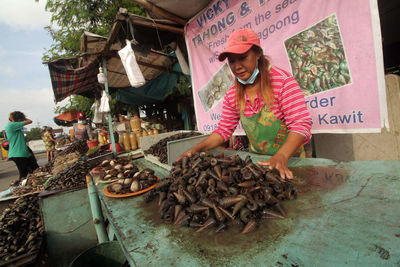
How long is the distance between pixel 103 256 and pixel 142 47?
152 inches

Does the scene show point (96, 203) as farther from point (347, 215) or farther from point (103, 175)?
point (347, 215)

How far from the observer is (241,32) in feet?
7.24

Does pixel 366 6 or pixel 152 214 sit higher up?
pixel 366 6

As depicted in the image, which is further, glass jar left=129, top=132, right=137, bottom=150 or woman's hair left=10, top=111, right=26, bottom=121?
woman's hair left=10, top=111, right=26, bottom=121

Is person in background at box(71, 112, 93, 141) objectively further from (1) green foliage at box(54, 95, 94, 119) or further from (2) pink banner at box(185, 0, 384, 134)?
(2) pink banner at box(185, 0, 384, 134)

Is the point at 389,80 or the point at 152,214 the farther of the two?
the point at 389,80

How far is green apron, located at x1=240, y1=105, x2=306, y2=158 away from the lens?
8.26 ft

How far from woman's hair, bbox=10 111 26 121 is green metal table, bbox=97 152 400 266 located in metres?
8.11

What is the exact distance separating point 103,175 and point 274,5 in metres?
3.64

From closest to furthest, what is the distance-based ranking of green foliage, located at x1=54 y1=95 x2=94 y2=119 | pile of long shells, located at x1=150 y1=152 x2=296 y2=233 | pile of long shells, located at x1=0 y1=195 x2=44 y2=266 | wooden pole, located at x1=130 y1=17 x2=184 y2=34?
pile of long shells, located at x1=150 y1=152 x2=296 y2=233
pile of long shells, located at x1=0 y1=195 x2=44 y2=266
wooden pole, located at x1=130 y1=17 x2=184 y2=34
green foliage, located at x1=54 y1=95 x2=94 y2=119

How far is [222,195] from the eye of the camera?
59.6 inches

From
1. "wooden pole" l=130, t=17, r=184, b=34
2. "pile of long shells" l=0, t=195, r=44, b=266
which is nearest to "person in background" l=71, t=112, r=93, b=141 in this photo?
"pile of long shells" l=0, t=195, r=44, b=266

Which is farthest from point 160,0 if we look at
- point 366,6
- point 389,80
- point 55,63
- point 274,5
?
point 389,80

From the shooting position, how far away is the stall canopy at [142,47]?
3.78 m
